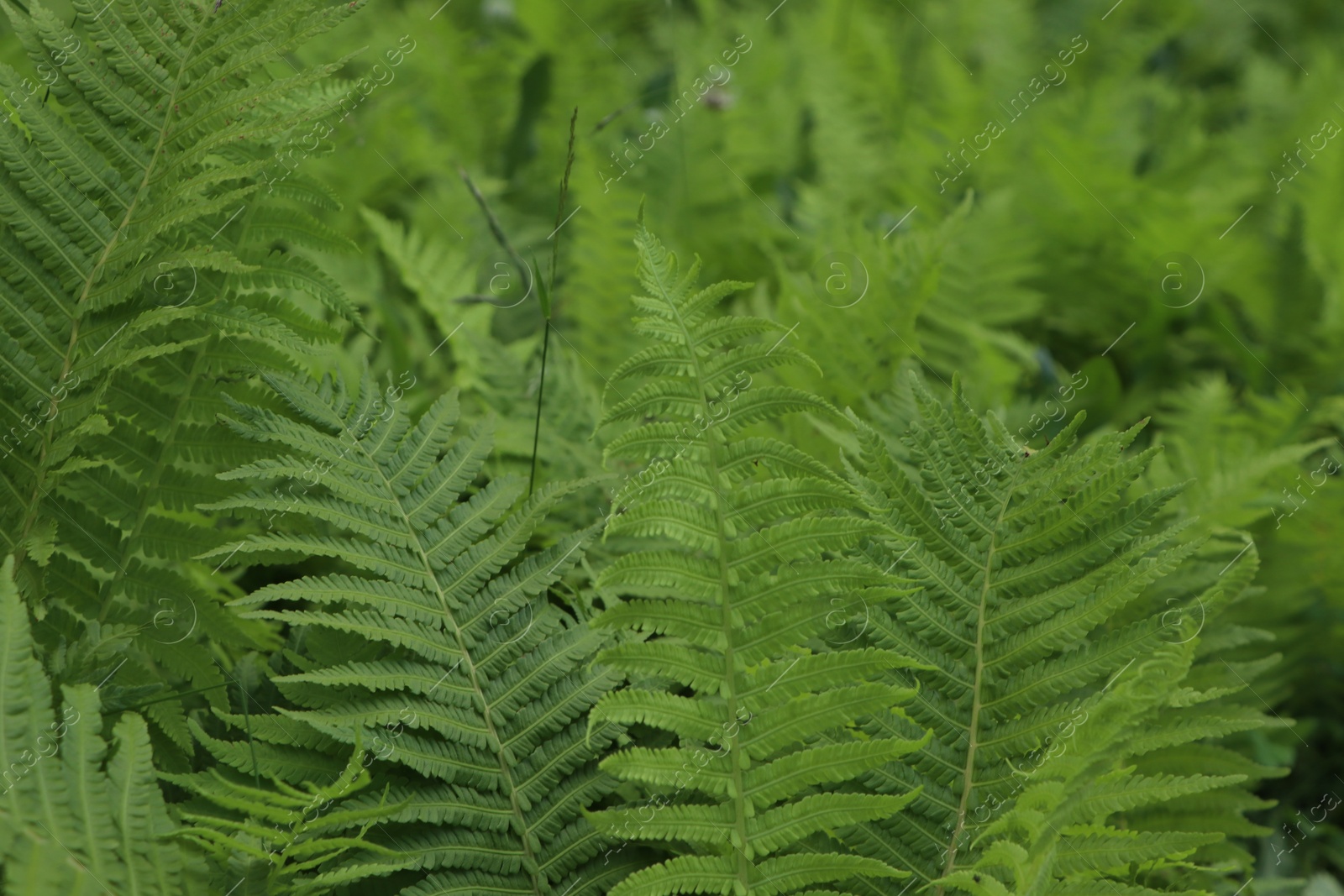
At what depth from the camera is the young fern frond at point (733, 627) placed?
936 mm

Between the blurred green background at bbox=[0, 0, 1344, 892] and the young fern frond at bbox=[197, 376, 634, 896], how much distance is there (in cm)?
33

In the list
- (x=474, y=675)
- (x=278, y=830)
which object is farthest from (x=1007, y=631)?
(x=278, y=830)

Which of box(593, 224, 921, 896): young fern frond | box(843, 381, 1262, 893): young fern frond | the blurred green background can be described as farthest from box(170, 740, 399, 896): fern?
the blurred green background

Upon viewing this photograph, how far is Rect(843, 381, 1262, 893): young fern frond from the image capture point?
0.98 meters

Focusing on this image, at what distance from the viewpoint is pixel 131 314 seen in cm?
111

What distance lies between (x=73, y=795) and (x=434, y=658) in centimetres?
31

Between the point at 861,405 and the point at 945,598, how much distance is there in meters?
0.59

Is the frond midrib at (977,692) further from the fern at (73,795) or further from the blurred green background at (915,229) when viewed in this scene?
the fern at (73,795)

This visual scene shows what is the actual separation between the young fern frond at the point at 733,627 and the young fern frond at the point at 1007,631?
0.08m

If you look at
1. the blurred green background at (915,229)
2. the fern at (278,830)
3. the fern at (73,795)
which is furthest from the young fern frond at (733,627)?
the blurred green background at (915,229)

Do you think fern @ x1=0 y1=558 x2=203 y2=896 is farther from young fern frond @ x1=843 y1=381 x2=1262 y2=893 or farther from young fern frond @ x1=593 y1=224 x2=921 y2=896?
young fern frond @ x1=843 y1=381 x2=1262 y2=893

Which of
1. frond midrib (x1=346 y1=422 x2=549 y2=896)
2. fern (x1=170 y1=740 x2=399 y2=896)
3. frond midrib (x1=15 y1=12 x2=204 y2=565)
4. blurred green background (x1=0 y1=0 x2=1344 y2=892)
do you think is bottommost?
fern (x1=170 y1=740 x2=399 y2=896)

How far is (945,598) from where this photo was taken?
107 centimetres

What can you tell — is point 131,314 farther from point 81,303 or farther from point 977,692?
point 977,692
